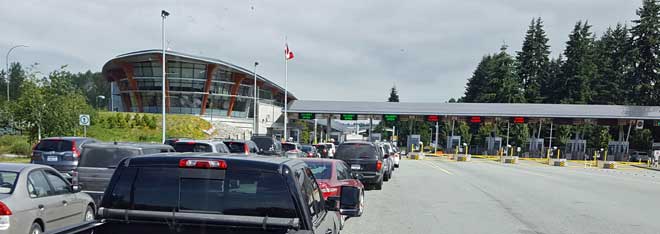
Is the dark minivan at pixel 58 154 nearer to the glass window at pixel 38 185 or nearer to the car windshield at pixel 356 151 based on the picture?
the glass window at pixel 38 185

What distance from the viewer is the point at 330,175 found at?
10.9m

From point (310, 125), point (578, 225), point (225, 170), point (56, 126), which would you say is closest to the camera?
→ point (225, 170)

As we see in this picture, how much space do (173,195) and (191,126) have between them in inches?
2082

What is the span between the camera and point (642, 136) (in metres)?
81.2

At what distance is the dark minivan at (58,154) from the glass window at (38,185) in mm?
8411

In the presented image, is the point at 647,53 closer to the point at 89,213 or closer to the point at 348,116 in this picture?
the point at 348,116

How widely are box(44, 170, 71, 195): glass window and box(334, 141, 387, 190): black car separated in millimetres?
10729

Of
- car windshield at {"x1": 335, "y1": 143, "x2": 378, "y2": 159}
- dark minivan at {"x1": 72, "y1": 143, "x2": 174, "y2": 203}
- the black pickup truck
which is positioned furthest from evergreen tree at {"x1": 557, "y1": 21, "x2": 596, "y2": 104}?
the black pickup truck

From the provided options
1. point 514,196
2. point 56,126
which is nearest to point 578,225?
point 514,196

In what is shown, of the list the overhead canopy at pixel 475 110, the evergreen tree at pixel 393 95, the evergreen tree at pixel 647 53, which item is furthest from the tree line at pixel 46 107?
the evergreen tree at pixel 393 95

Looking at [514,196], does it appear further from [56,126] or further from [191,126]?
[191,126]

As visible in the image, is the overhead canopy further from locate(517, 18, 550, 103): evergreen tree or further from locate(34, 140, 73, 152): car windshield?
locate(34, 140, 73, 152): car windshield

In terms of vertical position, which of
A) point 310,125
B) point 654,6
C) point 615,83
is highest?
point 654,6

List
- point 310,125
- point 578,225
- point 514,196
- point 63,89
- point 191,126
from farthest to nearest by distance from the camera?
point 310,125, point 191,126, point 63,89, point 514,196, point 578,225
